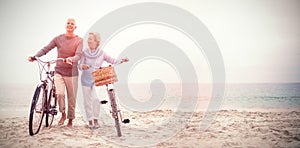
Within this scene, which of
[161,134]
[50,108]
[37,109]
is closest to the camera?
[37,109]

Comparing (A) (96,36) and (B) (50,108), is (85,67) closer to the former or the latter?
(A) (96,36)

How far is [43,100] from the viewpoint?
11.5 ft

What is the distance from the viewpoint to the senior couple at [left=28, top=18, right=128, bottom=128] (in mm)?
3678

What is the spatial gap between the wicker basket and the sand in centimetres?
66

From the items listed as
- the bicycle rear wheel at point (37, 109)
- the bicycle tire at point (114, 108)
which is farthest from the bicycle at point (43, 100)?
the bicycle tire at point (114, 108)

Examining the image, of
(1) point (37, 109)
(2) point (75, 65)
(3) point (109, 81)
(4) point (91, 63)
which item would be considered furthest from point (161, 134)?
(1) point (37, 109)

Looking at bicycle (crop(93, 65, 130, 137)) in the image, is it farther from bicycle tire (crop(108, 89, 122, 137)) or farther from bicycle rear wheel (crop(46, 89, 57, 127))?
bicycle rear wheel (crop(46, 89, 57, 127))

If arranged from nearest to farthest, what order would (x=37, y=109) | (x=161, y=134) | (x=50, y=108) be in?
(x=37, y=109), (x=50, y=108), (x=161, y=134)

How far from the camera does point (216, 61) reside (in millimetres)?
4812

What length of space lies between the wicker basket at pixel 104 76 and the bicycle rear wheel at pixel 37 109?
64 centimetres

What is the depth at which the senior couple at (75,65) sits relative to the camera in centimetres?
368

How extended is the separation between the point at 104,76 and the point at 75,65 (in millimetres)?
464

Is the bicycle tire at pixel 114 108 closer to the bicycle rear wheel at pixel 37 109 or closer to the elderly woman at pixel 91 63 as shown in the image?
the elderly woman at pixel 91 63

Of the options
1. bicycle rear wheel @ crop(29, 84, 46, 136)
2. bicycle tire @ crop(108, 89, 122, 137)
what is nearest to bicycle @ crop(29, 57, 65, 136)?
bicycle rear wheel @ crop(29, 84, 46, 136)
